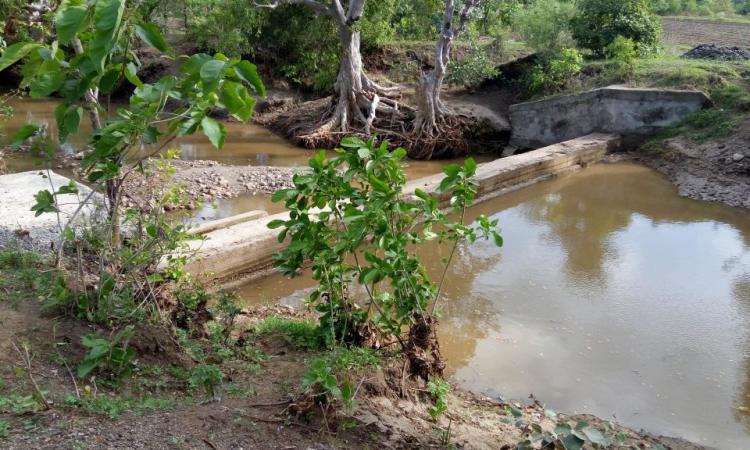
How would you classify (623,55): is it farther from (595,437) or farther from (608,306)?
(595,437)

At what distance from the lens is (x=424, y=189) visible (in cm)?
932

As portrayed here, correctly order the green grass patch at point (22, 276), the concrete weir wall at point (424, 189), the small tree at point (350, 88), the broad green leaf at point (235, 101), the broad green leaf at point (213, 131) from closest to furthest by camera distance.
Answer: the broad green leaf at point (213, 131) < the broad green leaf at point (235, 101) < the green grass patch at point (22, 276) < the concrete weir wall at point (424, 189) < the small tree at point (350, 88)

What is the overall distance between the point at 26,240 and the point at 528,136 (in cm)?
1137

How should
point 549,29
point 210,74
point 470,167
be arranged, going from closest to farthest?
point 210,74, point 470,167, point 549,29

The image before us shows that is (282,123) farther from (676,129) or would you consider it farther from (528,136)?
(676,129)

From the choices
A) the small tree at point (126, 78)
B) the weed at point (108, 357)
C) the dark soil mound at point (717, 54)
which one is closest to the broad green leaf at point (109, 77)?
the small tree at point (126, 78)

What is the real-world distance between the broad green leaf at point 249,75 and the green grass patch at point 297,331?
2054 millimetres

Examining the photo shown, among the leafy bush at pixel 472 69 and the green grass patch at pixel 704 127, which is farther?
the leafy bush at pixel 472 69

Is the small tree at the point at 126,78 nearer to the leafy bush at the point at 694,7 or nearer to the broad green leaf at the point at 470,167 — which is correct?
the broad green leaf at the point at 470,167

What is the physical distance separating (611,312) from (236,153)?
30.0 feet

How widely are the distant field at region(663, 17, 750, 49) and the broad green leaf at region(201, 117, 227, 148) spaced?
2069 centimetres

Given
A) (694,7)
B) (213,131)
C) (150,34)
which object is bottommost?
(213,131)

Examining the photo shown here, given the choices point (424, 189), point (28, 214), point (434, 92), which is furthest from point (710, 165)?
point (28, 214)

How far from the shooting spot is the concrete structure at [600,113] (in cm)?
1339
